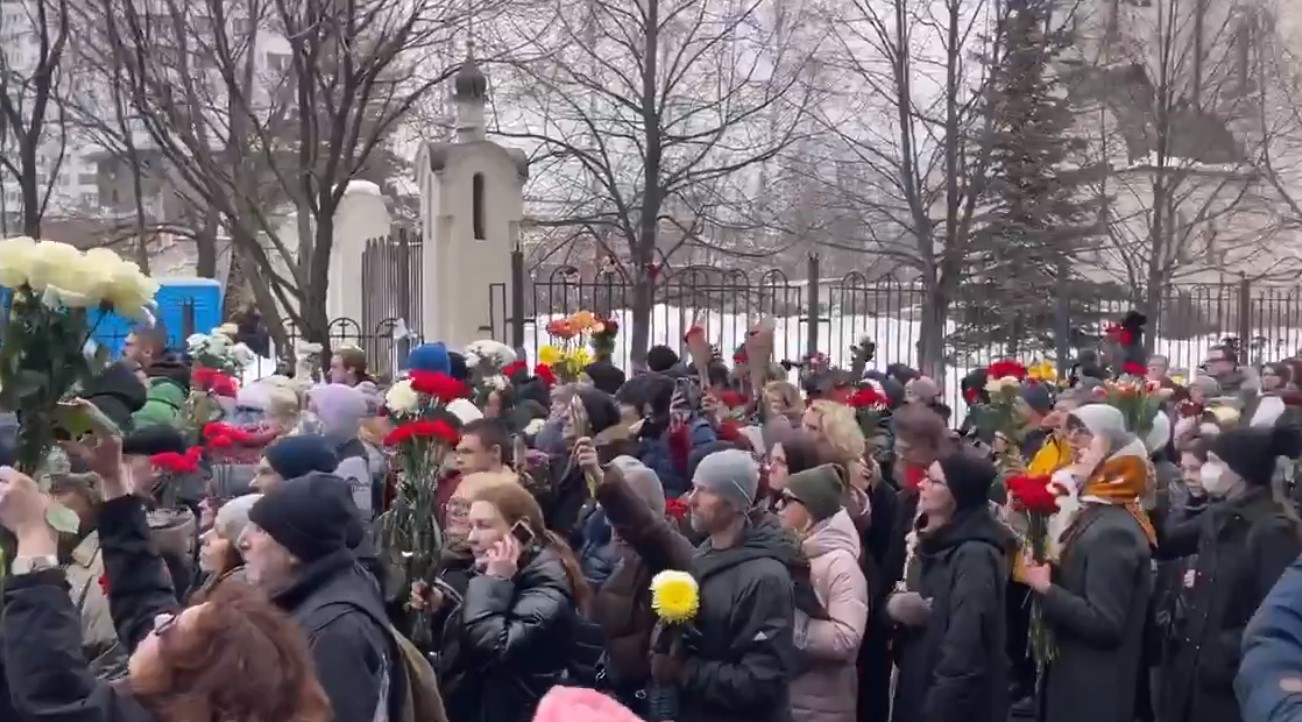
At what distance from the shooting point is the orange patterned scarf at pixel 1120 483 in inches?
270

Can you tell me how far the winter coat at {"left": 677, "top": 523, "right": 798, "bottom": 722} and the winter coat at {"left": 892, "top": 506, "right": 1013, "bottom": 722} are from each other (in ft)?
2.86

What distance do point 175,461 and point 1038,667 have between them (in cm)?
354

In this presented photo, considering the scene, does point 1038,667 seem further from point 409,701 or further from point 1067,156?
point 1067,156

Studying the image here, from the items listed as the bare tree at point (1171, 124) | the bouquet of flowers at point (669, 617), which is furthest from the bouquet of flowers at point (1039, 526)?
the bare tree at point (1171, 124)

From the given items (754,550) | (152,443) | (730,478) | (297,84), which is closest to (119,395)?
(152,443)

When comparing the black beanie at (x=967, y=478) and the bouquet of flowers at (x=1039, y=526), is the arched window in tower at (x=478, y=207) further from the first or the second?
the black beanie at (x=967, y=478)

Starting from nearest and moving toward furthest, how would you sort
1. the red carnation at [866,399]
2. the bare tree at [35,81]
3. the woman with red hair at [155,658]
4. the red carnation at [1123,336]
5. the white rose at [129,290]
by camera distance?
the woman with red hair at [155,658], the white rose at [129,290], the red carnation at [866,399], the bare tree at [35,81], the red carnation at [1123,336]

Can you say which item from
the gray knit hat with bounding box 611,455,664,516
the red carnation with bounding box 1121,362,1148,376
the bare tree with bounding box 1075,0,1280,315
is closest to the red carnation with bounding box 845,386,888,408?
the red carnation with bounding box 1121,362,1148,376

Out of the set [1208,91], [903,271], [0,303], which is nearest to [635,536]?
[0,303]

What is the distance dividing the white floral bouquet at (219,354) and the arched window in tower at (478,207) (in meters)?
4.55

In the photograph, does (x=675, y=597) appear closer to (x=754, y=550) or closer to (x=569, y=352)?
(x=754, y=550)

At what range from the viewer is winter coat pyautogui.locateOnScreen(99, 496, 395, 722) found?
4.31 metres

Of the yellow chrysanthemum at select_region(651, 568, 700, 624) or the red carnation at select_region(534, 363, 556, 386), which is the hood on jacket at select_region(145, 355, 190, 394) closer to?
the red carnation at select_region(534, 363, 556, 386)

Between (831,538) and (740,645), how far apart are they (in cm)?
110
